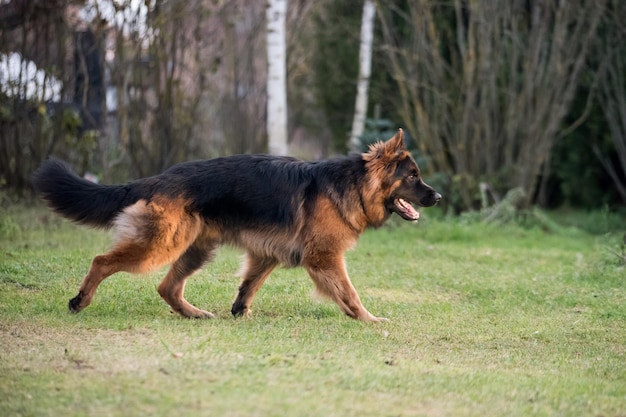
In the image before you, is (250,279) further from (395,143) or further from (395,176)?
(395,143)

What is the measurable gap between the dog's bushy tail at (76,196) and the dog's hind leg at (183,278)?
739 mm

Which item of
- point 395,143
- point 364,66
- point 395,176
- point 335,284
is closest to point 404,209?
point 395,176

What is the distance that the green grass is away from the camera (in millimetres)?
4887

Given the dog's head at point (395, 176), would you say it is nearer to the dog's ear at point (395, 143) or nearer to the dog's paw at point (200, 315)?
the dog's ear at point (395, 143)

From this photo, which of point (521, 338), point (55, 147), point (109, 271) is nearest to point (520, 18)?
point (55, 147)

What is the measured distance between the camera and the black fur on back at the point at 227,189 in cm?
724

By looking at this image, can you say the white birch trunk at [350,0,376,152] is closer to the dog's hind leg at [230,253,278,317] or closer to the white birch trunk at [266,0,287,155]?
the white birch trunk at [266,0,287,155]

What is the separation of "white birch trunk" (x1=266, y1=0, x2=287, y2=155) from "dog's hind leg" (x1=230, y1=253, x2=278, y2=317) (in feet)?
24.6

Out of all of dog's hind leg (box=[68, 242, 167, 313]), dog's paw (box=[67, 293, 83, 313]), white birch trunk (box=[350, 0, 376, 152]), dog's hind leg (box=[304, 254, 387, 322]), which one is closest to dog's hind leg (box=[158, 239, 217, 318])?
dog's hind leg (box=[68, 242, 167, 313])

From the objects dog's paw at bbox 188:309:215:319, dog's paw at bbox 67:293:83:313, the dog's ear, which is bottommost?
dog's paw at bbox 188:309:215:319

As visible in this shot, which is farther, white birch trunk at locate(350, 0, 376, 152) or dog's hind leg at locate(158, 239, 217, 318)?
white birch trunk at locate(350, 0, 376, 152)

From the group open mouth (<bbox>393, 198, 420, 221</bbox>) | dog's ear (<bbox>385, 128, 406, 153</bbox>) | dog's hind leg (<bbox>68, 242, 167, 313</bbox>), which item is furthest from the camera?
open mouth (<bbox>393, 198, 420, 221</bbox>)

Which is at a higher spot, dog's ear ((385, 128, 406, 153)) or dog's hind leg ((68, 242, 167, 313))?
dog's ear ((385, 128, 406, 153))

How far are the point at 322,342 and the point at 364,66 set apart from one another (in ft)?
38.6
